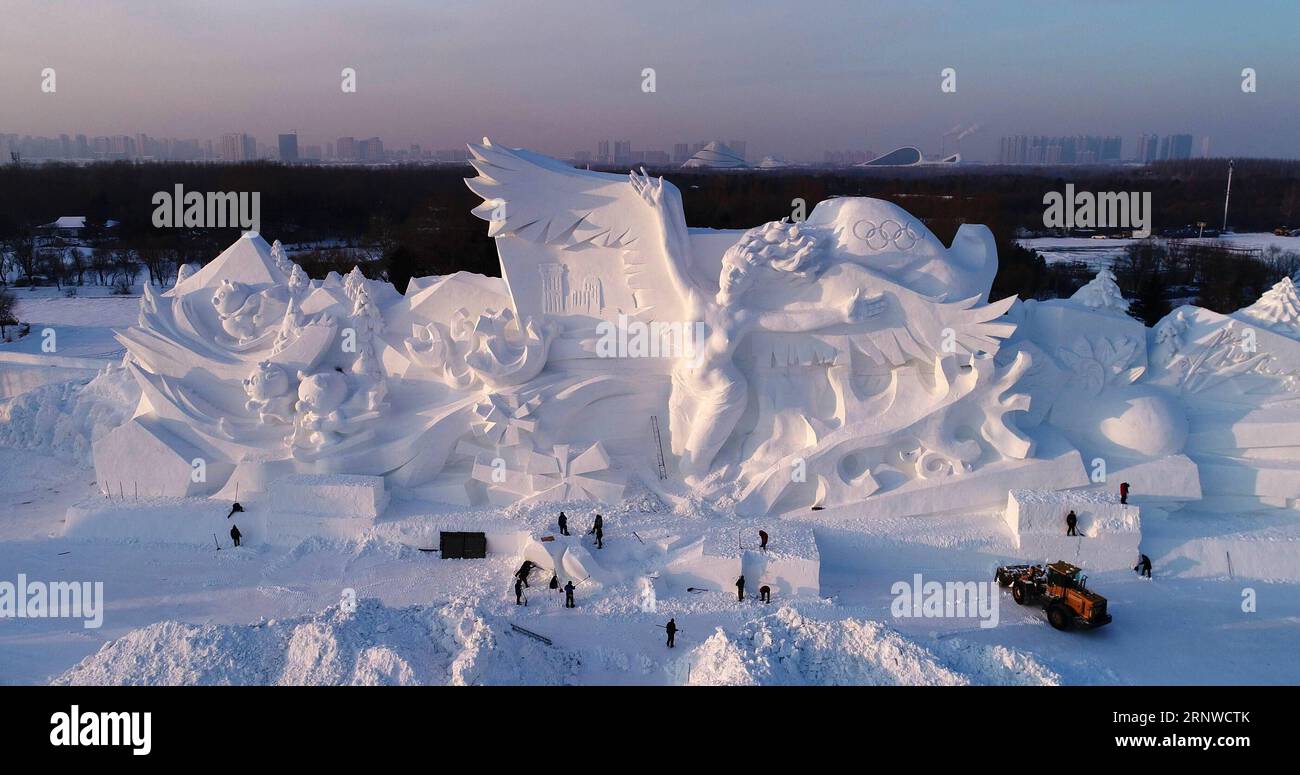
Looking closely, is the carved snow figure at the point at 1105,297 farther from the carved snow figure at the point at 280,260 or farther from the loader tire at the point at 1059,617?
the carved snow figure at the point at 280,260

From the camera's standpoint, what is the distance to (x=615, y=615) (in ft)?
28.9

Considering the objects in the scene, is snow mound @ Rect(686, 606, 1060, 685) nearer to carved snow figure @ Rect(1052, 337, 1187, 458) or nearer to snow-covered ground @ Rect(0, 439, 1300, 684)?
snow-covered ground @ Rect(0, 439, 1300, 684)

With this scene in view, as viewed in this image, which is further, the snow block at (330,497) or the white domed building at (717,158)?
the white domed building at (717,158)

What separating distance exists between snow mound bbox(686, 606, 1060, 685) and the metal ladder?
306 cm

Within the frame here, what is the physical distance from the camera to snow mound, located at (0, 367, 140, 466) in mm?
13031

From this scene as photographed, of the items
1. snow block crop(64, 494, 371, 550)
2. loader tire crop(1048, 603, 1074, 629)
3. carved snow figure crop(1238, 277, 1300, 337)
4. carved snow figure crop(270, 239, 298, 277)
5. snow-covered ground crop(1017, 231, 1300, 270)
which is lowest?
loader tire crop(1048, 603, 1074, 629)

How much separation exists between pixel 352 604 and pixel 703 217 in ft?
73.2

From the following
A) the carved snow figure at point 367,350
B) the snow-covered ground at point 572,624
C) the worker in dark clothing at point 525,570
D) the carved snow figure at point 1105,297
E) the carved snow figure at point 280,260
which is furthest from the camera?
the carved snow figure at point 280,260

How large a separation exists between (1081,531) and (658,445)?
15.8 feet

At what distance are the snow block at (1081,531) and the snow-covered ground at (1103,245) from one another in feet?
74.9

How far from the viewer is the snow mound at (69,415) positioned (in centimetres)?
1303

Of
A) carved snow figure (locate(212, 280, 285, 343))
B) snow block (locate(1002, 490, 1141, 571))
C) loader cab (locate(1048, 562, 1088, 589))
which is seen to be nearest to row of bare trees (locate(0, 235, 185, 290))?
carved snow figure (locate(212, 280, 285, 343))


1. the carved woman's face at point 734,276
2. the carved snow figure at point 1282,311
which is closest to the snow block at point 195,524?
the carved woman's face at point 734,276

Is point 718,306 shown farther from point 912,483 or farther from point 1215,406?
point 1215,406
